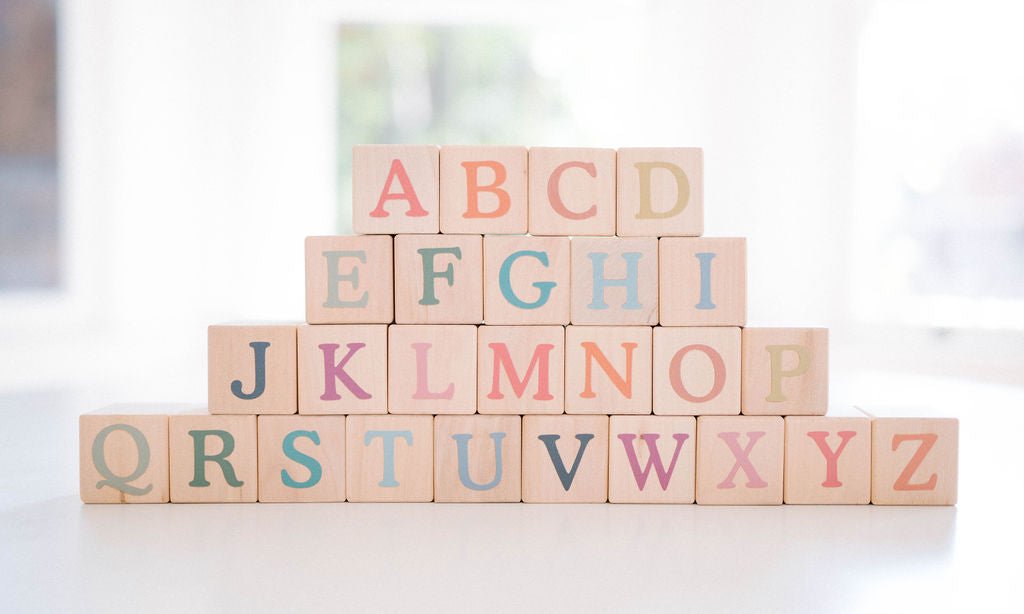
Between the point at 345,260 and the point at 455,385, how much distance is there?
191mm

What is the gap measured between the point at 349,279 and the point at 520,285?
20 centimetres

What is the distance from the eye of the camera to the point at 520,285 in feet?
3.00

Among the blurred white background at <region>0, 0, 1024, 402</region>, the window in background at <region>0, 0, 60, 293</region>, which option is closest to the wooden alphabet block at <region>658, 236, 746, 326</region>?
the blurred white background at <region>0, 0, 1024, 402</region>

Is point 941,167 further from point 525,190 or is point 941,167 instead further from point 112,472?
point 112,472

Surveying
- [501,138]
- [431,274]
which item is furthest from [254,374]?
[501,138]

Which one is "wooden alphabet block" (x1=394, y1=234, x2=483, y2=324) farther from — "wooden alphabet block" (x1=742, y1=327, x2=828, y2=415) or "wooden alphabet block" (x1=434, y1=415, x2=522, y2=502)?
"wooden alphabet block" (x1=742, y1=327, x2=828, y2=415)

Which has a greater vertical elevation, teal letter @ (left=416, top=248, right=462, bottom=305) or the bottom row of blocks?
teal letter @ (left=416, top=248, right=462, bottom=305)

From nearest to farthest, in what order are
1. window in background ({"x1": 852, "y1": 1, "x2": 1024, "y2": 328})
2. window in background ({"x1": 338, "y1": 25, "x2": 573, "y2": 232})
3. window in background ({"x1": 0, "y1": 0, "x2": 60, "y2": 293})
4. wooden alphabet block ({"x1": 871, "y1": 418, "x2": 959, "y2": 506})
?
1. wooden alphabet block ({"x1": 871, "y1": 418, "x2": 959, "y2": 506})
2. window in background ({"x1": 0, "y1": 0, "x2": 60, "y2": 293})
3. window in background ({"x1": 852, "y1": 1, "x2": 1024, "y2": 328})
4. window in background ({"x1": 338, "y1": 25, "x2": 573, "y2": 232})

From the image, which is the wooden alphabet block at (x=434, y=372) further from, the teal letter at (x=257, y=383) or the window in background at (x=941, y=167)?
the window in background at (x=941, y=167)

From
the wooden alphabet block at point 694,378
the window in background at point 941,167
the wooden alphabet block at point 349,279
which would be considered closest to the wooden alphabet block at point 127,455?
the wooden alphabet block at point 349,279

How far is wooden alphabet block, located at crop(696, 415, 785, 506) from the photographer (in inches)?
35.3

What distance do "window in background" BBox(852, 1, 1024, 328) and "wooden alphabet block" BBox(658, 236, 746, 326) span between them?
1425mm

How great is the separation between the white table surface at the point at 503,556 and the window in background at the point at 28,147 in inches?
45.0

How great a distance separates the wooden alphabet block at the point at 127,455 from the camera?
0.89 metres
